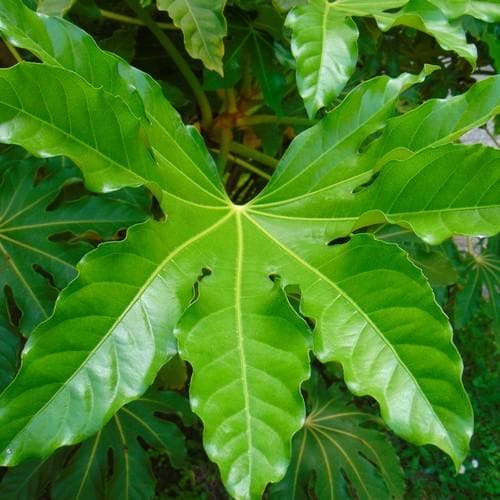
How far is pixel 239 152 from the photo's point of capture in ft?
4.23

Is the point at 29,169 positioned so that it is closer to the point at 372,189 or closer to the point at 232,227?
the point at 232,227

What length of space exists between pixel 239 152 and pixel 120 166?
62 cm

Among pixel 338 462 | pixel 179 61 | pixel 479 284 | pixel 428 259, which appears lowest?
pixel 479 284

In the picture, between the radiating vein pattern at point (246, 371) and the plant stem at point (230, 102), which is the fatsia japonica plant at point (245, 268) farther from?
the plant stem at point (230, 102)

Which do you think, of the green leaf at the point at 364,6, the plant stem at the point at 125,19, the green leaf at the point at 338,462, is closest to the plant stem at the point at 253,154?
the plant stem at the point at 125,19

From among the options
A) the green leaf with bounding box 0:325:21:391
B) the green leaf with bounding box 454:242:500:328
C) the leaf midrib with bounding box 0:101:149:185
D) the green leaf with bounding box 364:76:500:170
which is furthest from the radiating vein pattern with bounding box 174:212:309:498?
the green leaf with bounding box 454:242:500:328

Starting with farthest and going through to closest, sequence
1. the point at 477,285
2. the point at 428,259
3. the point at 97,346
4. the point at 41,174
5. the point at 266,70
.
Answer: the point at 477,285, the point at 428,259, the point at 266,70, the point at 41,174, the point at 97,346

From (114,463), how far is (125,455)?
0.03 m

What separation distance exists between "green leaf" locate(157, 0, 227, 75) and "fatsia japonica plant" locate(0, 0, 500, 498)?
0.35 feet

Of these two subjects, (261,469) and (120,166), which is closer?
(261,469)

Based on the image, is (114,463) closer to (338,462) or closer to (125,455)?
(125,455)

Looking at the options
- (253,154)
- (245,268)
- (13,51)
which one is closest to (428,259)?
(253,154)

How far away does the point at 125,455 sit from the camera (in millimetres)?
1241

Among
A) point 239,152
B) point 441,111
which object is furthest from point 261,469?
point 239,152
